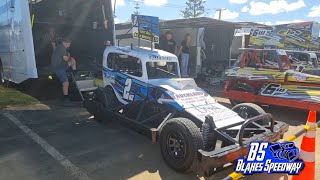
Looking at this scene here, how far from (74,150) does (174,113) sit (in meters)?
1.88

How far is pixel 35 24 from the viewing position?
32.8ft

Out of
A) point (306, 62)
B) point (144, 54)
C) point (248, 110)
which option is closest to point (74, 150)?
point (144, 54)

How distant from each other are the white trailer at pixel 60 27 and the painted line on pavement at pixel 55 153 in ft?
8.81

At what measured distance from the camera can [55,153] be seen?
5332mm

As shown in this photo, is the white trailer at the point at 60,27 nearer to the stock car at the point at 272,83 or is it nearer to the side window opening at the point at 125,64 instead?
the side window opening at the point at 125,64

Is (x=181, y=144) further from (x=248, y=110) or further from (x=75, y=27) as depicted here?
(x=75, y=27)

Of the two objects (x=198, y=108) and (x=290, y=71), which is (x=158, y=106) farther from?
(x=290, y=71)

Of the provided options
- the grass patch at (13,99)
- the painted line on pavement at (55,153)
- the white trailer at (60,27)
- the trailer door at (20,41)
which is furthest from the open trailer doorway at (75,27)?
the painted line on pavement at (55,153)

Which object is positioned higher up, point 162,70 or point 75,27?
point 75,27

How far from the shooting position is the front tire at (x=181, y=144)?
4387 mm

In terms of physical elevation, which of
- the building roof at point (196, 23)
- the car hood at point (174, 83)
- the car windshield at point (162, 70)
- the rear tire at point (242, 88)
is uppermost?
the building roof at point (196, 23)

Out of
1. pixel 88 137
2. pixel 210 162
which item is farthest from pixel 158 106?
pixel 210 162

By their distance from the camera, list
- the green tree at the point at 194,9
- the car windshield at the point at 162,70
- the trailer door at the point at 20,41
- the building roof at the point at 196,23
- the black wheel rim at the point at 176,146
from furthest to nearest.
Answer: the green tree at the point at 194,9 < the building roof at the point at 196,23 < the trailer door at the point at 20,41 < the car windshield at the point at 162,70 < the black wheel rim at the point at 176,146

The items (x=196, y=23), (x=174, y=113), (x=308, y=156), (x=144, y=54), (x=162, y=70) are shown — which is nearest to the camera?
→ (x=308, y=156)
